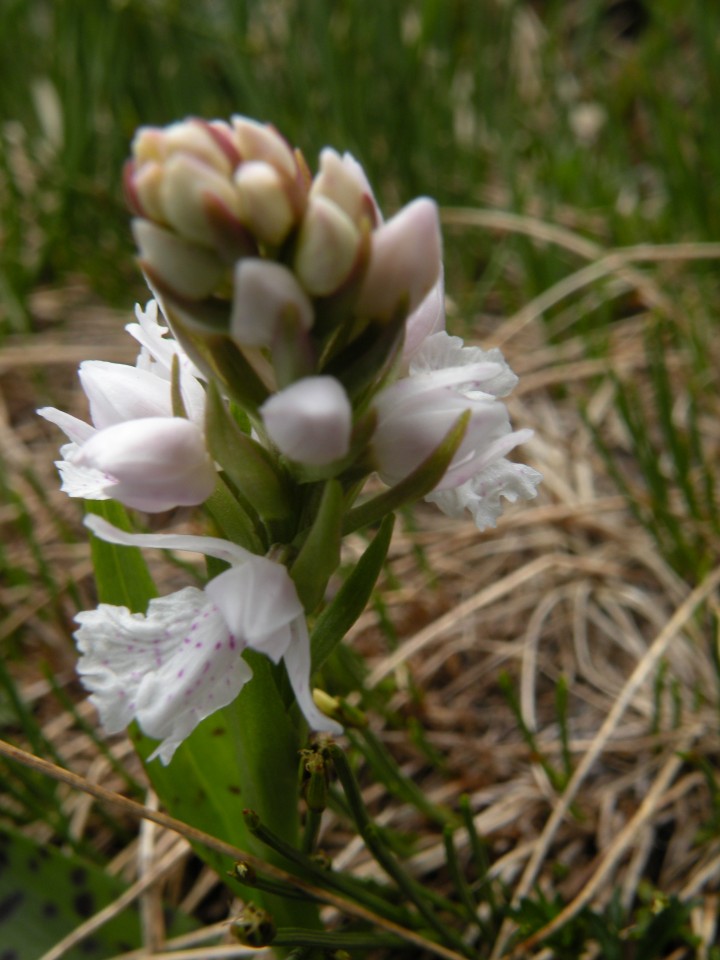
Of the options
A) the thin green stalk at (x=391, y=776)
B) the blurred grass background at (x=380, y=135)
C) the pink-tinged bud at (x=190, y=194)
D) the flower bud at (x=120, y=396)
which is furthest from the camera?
the blurred grass background at (x=380, y=135)

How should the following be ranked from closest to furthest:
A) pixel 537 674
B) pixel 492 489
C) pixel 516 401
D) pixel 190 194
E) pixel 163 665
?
pixel 190 194, pixel 163 665, pixel 492 489, pixel 537 674, pixel 516 401

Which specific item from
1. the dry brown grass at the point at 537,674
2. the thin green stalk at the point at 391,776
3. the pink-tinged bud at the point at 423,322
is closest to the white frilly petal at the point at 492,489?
the pink-tinged bud at the point at 423,322

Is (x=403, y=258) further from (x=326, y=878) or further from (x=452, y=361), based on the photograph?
(x=326, y=878)

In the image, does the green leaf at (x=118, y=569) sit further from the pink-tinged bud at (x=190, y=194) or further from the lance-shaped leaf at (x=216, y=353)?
the pink-tinged bud at (x=190, y=194)

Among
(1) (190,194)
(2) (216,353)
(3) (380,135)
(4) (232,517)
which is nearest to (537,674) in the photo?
(4) (232,517)

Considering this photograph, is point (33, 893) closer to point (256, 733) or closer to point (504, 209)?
point (256, 733)

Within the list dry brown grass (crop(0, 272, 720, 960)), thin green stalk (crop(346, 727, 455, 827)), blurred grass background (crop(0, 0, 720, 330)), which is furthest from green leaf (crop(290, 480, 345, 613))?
blurred grass background (crop(0, 0, 720, 330))
